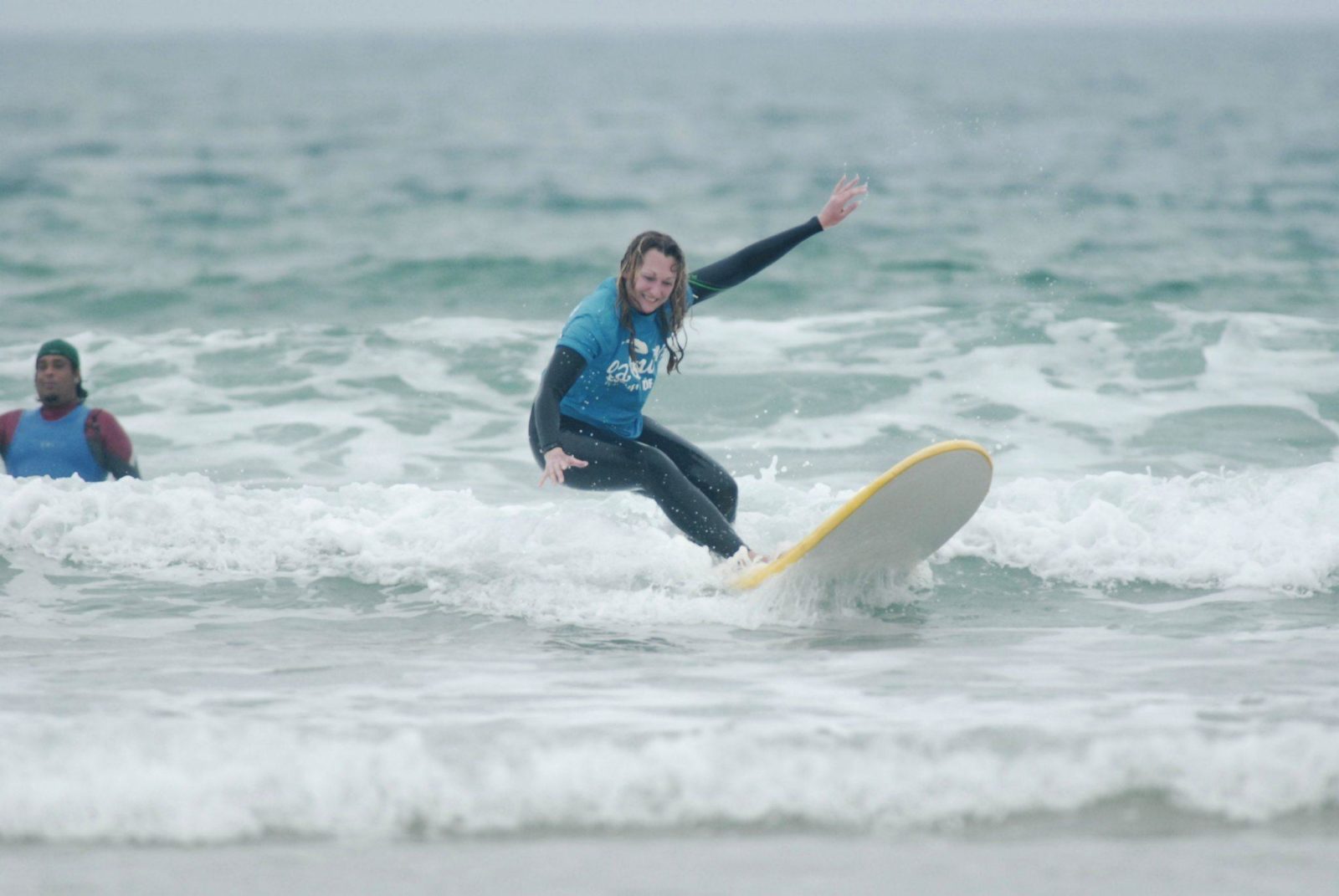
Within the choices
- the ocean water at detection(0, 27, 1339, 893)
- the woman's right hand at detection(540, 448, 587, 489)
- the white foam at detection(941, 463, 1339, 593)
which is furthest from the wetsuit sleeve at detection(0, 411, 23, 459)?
the white foam at detection(941, 463, 1339, 593)

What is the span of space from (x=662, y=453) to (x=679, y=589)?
2.09 ft

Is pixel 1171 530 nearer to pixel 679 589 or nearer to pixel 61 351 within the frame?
pixel 679 589

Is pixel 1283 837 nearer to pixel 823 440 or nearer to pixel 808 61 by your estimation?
pixel 823 440

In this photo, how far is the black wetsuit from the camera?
5969 millimetres

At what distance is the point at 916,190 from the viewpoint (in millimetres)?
23703

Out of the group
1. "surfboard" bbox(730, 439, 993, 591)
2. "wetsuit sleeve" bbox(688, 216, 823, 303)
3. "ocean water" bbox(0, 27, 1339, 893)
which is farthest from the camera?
"wetsuit sleeve" bbox(688, 216, 823, 303)

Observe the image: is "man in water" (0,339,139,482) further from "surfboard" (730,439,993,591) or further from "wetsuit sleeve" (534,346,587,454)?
"surfboard" (730,439,993,591)

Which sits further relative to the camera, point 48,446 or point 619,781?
point 48,446

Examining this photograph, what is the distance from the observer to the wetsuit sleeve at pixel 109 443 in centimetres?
740

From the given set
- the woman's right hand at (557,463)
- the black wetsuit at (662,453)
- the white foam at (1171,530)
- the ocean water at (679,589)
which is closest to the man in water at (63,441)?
the ocean water at (679,589)

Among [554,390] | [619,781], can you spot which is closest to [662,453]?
[554,390]

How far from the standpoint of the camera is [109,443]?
292 inches

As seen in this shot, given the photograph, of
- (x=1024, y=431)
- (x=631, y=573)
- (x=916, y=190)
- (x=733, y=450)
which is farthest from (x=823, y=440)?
(x=916, y=190)

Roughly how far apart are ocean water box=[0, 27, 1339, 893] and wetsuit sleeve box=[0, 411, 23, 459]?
20 centimetres
